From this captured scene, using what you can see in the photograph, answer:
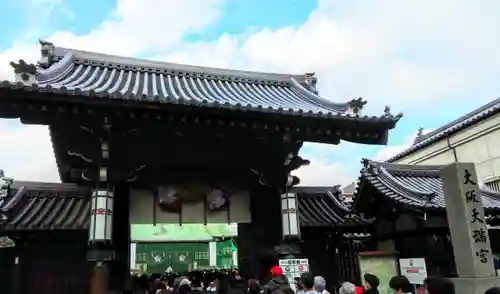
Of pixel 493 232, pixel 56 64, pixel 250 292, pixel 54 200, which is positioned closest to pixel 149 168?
pixel 54 200

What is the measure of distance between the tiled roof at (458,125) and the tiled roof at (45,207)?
678 inches

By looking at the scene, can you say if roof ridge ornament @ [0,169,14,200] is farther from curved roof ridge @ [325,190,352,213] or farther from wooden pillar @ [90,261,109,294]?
curved roof ridge @ [325,190,352,213]

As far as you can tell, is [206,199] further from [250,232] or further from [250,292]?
[250,292]

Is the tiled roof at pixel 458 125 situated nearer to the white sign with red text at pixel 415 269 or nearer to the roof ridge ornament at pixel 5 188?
the white sign with red text at pixel 415 269

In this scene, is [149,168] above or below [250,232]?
above

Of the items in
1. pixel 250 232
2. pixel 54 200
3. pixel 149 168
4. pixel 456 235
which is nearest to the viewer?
pixel 456 235

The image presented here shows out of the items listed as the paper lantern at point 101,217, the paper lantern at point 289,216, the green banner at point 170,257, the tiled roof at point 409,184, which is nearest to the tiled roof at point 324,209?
the tiled roof at point 409,184

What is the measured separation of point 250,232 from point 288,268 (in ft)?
6.79

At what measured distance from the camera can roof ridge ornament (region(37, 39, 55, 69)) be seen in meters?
10.1

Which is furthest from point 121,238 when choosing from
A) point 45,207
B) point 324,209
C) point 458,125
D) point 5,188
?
Result: point 458,125

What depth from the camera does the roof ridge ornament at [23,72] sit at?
6867 mm

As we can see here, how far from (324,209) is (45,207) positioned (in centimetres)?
680

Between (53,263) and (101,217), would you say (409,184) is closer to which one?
(101,217)

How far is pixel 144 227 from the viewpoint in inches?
767
